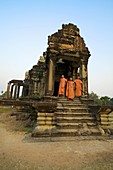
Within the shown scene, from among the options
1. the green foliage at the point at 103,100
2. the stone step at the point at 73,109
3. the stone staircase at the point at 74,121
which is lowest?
the stone staircase at the point at 74,121

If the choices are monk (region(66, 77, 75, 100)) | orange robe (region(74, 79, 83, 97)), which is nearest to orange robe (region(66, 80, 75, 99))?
monk (region(66, 77, 75, 100))

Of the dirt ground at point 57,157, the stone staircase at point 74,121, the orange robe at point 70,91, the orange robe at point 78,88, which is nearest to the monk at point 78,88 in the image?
the orange robe at point 78,88

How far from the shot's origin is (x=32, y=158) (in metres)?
3.19

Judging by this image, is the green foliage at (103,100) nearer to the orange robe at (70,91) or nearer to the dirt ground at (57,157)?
the orange robe at (70,91)

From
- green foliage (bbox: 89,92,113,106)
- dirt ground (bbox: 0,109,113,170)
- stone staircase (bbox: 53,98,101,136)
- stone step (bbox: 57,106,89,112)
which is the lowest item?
dirt ground (bbox: 0,109,113,170)

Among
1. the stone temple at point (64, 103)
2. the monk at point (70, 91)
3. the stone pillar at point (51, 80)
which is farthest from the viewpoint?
the monk at point (70, 91)

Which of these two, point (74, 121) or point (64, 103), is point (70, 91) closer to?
point (64, 103)

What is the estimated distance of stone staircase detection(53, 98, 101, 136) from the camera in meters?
5.44

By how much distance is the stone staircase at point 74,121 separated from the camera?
17.9 feet

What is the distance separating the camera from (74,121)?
598 cm

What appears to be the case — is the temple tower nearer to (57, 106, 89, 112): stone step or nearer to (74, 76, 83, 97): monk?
(74, 76, 83, 97): monk

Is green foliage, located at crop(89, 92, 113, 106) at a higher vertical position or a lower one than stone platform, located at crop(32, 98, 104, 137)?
higher

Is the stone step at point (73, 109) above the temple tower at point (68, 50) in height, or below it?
below

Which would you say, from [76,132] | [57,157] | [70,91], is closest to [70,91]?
[70,91]
